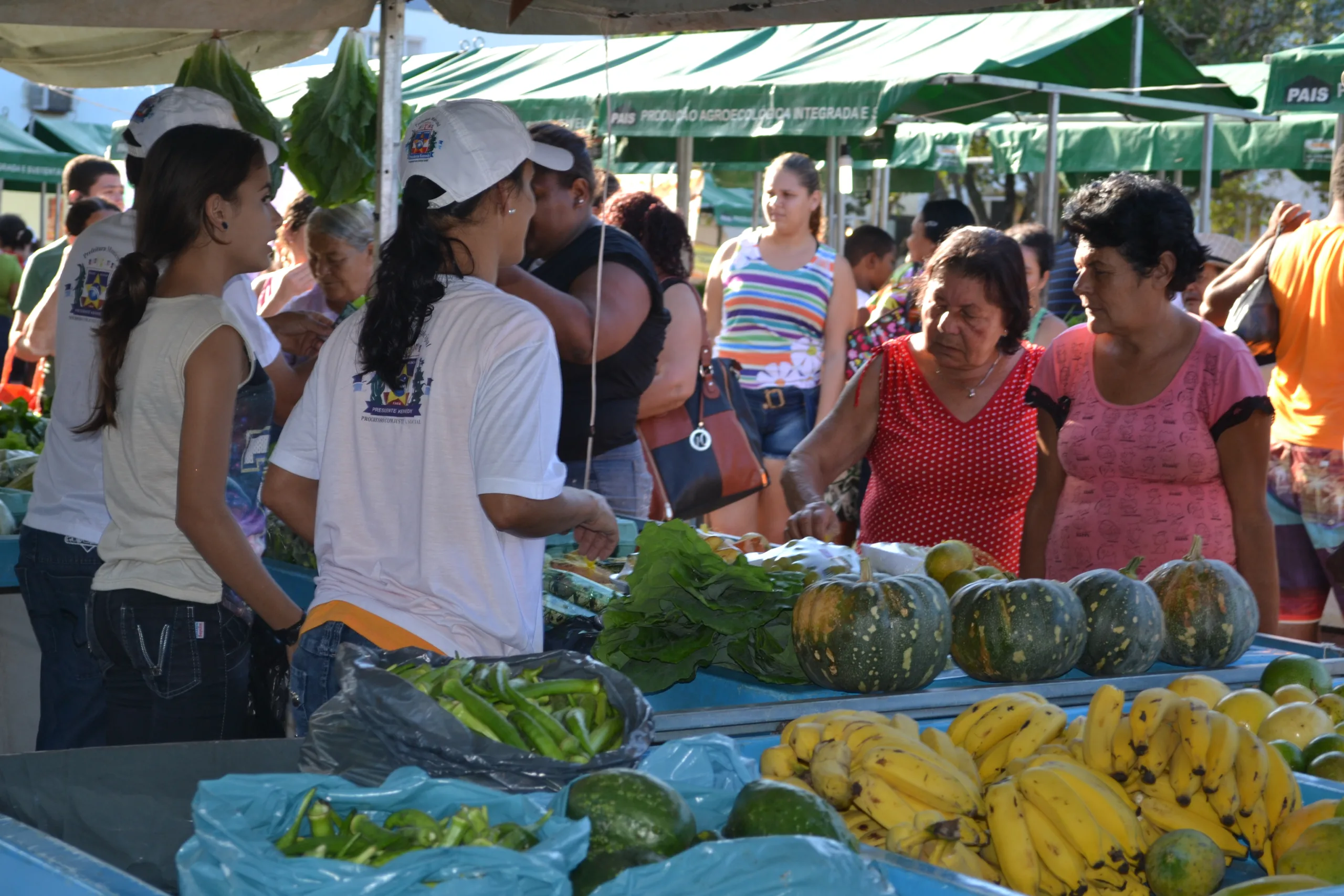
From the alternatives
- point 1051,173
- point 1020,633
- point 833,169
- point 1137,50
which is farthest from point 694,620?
point 833,169

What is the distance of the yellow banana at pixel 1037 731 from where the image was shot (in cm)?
205

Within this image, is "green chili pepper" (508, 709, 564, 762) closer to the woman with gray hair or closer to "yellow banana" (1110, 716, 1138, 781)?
"yellow banana" (1110, 716, 1138, 781)

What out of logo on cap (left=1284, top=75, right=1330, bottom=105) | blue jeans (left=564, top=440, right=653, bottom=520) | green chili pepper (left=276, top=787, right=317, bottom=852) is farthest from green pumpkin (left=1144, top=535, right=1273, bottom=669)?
logo on cap (left=1284, top=75, right=1330, bottom=105)

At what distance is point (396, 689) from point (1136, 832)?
0.95m

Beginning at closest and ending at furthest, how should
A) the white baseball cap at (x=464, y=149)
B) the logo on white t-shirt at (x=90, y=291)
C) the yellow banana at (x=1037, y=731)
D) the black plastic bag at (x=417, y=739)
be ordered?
the black plastic bag at (x=417, y=739)
the yellow banana at (x=1037, y=731)
the white baseball cap at (x=464, y=149)
the logo on white t-shirt at (x=90, y=291)

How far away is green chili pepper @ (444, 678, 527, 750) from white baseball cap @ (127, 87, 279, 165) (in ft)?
6.78

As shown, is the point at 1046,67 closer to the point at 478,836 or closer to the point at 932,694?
the point at 932,694

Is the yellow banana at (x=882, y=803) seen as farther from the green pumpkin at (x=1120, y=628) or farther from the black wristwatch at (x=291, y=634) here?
the black wristwatch at (x=291, y=634)

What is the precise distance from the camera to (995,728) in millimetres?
2105

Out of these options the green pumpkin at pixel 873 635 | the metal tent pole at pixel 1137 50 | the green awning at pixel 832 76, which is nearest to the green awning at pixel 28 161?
the green awning at pixel 832 76

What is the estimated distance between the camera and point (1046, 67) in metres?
7.63

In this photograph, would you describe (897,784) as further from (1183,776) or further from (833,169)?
(833,169)

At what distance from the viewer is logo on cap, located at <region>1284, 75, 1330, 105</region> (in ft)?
20.4

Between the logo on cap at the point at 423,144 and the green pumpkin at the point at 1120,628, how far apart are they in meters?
1.46
